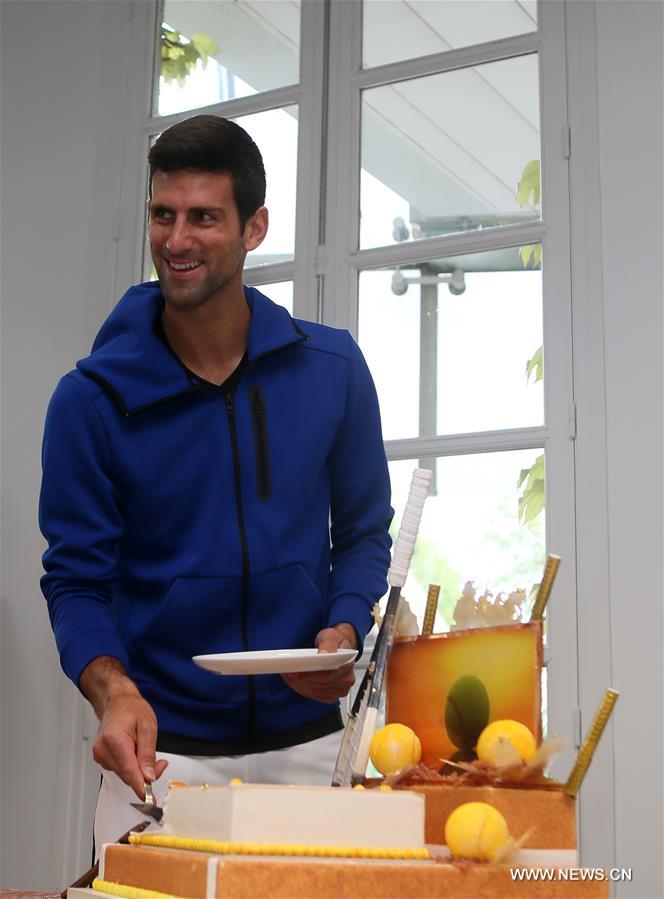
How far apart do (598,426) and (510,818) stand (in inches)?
66.3

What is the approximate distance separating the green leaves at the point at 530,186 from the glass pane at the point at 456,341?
111 millimetres

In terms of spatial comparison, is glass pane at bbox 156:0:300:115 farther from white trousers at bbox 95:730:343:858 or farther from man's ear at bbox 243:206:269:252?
white trousers at bbox 95:730:343:858

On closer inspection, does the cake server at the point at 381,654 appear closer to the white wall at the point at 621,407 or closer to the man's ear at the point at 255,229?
the man's ear at the point at 255,229

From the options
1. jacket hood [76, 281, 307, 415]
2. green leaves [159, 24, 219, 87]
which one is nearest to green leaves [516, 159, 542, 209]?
green leaves [159, 24, 219, 87]

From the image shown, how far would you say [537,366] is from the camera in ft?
8.52

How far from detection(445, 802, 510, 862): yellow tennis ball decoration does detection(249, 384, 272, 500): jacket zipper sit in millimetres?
728

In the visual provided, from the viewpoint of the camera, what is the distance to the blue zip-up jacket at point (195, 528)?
4.64 ft

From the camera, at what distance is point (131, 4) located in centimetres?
332

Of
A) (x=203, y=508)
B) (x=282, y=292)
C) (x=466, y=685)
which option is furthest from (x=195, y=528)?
(x=282, y=292)

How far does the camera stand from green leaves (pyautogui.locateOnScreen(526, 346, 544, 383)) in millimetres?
2588

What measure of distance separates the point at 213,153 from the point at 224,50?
5.95 feet

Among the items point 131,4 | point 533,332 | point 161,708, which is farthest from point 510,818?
point 131,4

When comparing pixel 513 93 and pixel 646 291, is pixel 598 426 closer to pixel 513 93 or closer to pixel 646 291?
pixel 646 291

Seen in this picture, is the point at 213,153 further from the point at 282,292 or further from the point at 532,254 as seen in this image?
the point at 282,292
